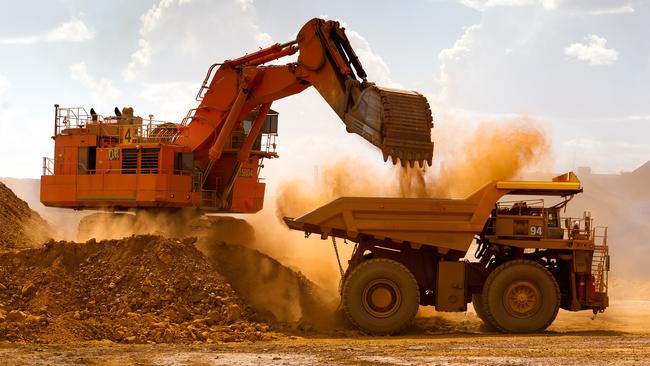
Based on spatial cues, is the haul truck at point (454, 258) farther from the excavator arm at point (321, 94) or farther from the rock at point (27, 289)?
the rock at point (27, 289)

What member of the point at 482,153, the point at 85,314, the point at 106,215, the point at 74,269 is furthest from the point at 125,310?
the point at 482,153

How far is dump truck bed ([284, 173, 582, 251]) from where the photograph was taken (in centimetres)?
1839

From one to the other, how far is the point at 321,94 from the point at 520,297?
6.56m

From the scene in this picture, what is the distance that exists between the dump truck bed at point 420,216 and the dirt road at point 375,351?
6.56 ft

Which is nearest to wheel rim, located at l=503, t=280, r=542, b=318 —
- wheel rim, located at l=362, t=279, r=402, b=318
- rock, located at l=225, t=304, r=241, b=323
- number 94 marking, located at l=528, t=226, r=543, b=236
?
number 94 marking, located at l=528, t=226, r=543, b=236

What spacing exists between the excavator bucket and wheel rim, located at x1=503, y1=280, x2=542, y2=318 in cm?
314

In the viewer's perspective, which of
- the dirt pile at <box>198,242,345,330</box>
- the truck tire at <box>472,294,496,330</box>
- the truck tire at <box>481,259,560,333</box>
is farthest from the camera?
the dirt pile at <box>198,242,345,330</box>

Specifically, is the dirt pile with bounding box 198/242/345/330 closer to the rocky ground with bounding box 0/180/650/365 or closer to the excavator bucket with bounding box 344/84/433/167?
the rocky ground with bounding box 0/180/650/365

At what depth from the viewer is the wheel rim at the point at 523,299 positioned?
18.5 m

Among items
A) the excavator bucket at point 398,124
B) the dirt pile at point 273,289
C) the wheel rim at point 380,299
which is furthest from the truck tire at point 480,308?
the excavator bucket at point 398,124

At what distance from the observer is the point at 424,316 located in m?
21.0

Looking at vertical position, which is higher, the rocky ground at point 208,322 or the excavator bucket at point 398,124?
the excavator bucket at point 398,124

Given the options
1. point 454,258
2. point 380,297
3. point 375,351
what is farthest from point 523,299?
point 375,351

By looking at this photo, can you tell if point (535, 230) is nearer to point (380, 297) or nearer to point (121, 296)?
point (380, 297)
